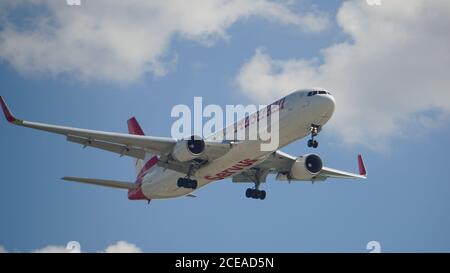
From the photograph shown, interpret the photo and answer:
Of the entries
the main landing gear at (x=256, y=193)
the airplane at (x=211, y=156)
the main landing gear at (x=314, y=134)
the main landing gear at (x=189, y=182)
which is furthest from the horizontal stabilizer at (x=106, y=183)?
the main landing gear at (x=314, y=134)

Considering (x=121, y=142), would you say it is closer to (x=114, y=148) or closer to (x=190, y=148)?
(x=114, y=148)

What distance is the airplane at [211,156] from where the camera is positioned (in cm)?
4228

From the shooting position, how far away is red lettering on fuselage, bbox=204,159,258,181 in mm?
44469

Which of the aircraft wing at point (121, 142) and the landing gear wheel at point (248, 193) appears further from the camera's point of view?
the landing gear wheel at point (248, 193)

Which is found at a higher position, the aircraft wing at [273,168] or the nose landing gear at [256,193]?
the aircraft wing at [273,168]

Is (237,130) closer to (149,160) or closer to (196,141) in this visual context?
(196,141)

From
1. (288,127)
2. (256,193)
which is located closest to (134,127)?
(256,193)

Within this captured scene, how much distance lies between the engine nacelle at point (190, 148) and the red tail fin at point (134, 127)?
15.3 metres

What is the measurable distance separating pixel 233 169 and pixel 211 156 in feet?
5.12

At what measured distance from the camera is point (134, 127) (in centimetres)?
6003

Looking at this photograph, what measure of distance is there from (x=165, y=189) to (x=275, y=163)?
25.7 feet

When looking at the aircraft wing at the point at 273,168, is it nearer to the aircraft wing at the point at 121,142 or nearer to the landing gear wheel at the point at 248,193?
the landing gear wheel at the point at 248,193
